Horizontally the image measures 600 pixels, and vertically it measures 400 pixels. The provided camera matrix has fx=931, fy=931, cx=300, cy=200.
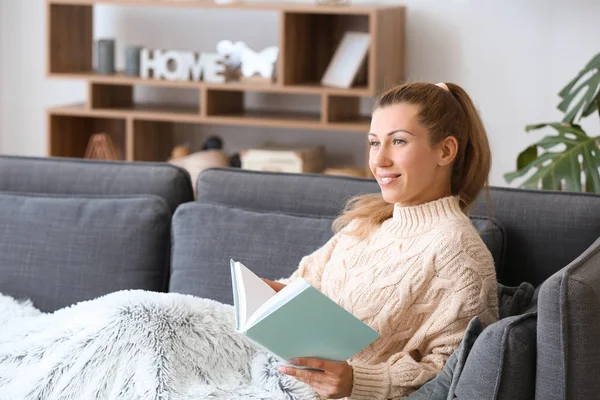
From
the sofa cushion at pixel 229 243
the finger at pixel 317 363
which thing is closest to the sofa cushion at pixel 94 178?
the sofa cushion at pixel 229 243

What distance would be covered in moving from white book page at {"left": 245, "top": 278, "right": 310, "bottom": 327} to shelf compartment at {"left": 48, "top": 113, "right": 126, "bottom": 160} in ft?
8.61

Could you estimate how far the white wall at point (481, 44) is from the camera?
355 centimetres

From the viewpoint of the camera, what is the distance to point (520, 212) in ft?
6.64

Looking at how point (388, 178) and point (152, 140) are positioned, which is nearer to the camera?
point (388, 178)

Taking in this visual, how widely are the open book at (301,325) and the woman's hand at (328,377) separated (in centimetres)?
2

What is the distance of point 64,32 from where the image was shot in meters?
3.87

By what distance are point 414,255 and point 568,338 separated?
14.4 inches

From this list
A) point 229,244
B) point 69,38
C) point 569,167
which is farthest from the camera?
point 69,38

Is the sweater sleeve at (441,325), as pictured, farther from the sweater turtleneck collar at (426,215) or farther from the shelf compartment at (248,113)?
the shelf compartment at (248,113)

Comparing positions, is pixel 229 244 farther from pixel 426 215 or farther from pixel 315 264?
pixel 426 215

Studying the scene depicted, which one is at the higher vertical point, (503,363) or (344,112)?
(344,112)

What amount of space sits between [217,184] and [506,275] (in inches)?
28.7

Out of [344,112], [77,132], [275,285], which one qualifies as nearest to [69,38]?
[77,132]

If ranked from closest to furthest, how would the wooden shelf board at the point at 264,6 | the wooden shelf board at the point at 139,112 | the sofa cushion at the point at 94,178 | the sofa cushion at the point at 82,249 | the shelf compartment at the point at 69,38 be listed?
the sofa cushion at the point at 82,249
the sofa cushion at the point at 94,178
the wooden shelf board at the point at 264,6
the wooden shelf board at the point at 139,112
the shelf compartment at the point at 69,38
